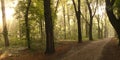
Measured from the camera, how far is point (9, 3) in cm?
3666

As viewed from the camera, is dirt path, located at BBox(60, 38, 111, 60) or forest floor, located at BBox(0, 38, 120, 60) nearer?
dirt path, located at BBox(60, 38, 111, 60)

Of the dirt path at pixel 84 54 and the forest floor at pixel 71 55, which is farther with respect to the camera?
the forest floor at pixel 71 55

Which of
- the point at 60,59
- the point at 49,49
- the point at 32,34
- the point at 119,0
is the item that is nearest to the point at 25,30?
the point at 32,34

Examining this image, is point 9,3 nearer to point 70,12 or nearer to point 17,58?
point 17,58

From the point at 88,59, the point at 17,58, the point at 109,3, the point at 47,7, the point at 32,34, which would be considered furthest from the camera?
the point at 32,34

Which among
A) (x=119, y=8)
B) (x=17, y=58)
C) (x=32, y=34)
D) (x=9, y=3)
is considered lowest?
(x=17, y=58)

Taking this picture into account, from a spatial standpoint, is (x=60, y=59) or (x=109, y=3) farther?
(x=109, y=3)

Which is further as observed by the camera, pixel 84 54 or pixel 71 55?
pixel 84 54

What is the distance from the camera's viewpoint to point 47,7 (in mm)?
18609

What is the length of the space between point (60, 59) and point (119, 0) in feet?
23.8

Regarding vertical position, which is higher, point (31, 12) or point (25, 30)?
point (31, 12)

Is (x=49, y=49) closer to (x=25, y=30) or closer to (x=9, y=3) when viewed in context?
(x=25, y=30)

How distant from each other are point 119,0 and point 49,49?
22.4ft

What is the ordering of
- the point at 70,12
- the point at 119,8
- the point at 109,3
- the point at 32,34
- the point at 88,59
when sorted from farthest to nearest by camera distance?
the point at 70,12 < the point at 32,34 < the point at 109,3 < the point at 119,8 < the point at 88,59
